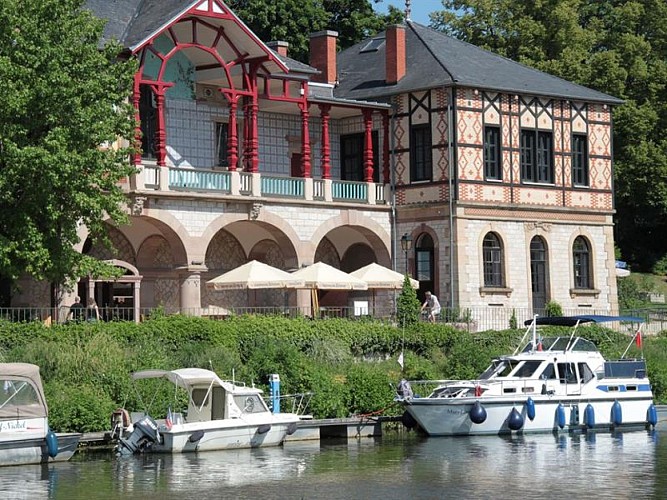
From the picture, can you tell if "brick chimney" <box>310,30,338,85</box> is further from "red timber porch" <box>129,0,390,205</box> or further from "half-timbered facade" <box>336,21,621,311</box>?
"half-timbered facade" <box>336,21,621,311</box>

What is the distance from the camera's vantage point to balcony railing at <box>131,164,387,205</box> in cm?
4391

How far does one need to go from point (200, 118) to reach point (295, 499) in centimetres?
2348

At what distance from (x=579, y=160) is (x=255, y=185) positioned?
39.1 ft

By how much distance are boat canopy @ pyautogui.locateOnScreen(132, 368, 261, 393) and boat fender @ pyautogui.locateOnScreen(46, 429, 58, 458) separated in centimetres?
335

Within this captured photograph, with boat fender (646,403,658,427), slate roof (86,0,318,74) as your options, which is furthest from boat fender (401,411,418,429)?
slate roof (86,0,318,74)

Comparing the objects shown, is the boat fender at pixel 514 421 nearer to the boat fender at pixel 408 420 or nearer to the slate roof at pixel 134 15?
the boat fender at pixel 408 420

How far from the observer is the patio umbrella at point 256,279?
141ft

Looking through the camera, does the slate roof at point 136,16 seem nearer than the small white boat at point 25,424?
No

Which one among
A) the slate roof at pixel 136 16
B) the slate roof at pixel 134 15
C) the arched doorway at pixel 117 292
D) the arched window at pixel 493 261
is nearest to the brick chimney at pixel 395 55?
the slate roof at pixel 136 16

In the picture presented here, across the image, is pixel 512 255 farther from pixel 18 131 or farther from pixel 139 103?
pixel 18 131

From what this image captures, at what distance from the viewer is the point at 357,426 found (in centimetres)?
3638

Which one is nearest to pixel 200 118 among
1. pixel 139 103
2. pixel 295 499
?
pixel 139 103

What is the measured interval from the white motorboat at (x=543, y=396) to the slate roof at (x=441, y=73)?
1199 centimetres

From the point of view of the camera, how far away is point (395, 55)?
50594 mm
